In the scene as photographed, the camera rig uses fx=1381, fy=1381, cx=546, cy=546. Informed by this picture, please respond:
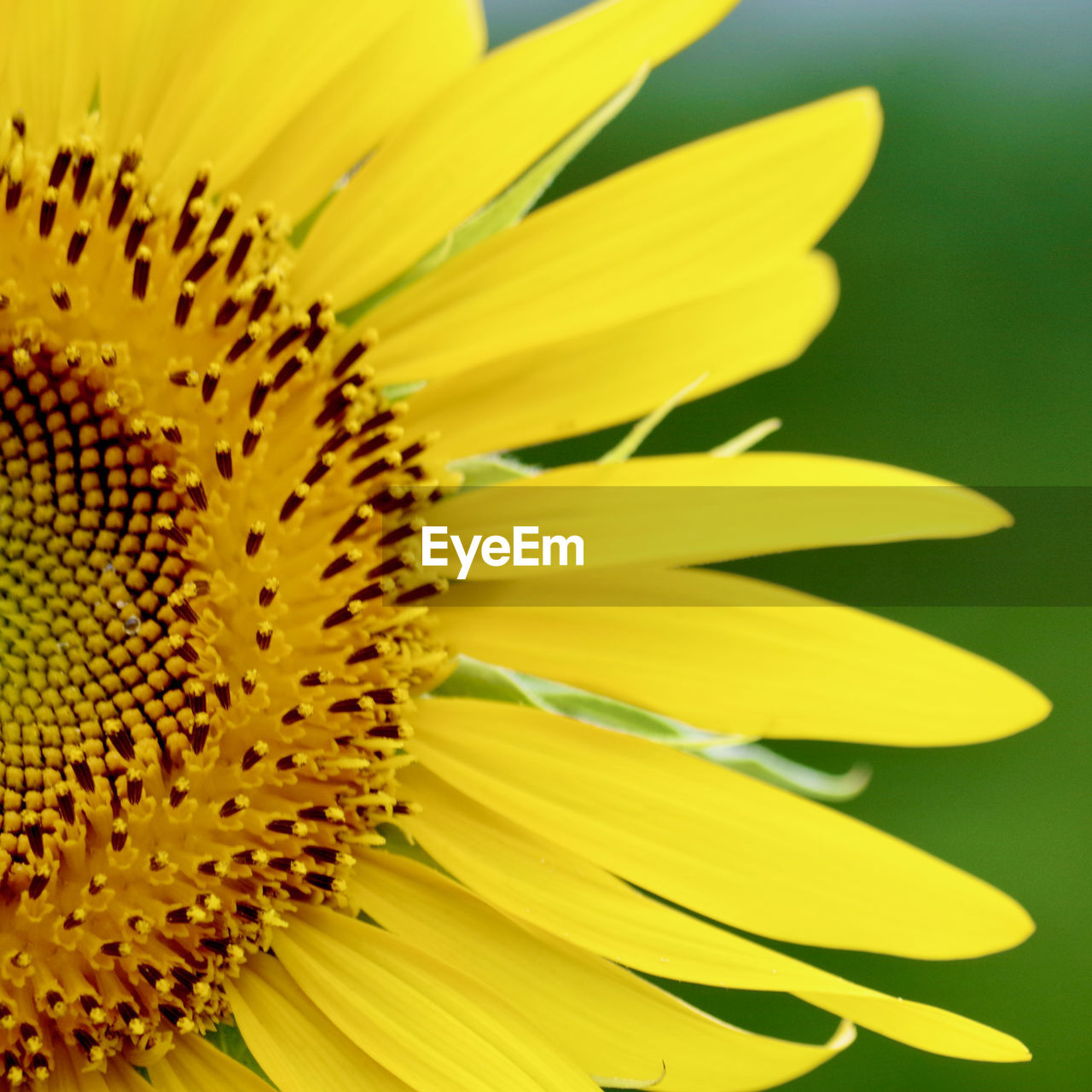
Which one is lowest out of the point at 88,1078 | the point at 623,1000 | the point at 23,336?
the point at 88,1078

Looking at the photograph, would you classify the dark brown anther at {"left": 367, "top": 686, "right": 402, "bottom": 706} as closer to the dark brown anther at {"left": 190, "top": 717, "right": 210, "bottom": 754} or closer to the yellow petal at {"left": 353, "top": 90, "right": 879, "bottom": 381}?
the dark brown anther at {"left": 190, "top": 717, "right": 210, "bottom": 754}

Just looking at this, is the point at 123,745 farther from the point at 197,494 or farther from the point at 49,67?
the point at 49,67

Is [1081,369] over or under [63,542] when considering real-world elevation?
over

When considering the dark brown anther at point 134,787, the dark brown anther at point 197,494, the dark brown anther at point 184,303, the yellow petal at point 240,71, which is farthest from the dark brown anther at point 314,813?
the yellow petal at point 240,71

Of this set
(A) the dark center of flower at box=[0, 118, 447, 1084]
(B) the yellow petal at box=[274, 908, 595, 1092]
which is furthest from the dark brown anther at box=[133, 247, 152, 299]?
(B) the yellow petal at box=[274, 908, 595, 1092]

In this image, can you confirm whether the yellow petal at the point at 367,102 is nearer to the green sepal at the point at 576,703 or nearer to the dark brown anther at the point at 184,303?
the dark brown anther at the point at 184,303

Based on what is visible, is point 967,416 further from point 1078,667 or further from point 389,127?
point 389,127

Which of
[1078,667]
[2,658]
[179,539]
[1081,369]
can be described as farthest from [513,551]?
[1081,369]
